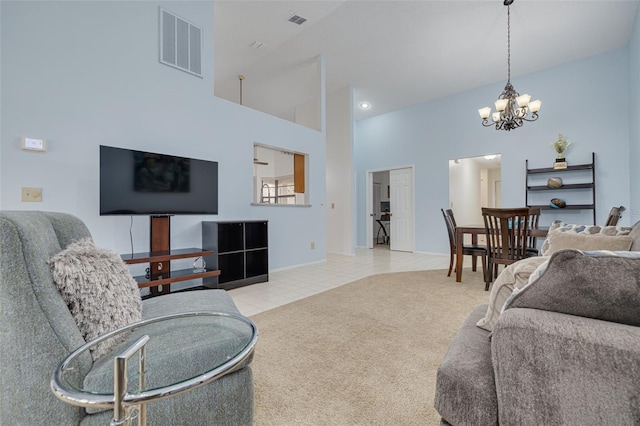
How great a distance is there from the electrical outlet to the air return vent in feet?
5.95

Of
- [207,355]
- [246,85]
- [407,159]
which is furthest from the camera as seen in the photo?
[407,159]

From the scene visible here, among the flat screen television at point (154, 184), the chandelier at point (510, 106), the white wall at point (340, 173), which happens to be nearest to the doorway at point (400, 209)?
the white wall at point (340, 173)

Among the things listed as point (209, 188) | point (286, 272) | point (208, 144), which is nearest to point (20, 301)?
point (209, 188)

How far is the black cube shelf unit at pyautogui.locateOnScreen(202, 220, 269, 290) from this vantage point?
322 cm

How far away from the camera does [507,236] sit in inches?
119

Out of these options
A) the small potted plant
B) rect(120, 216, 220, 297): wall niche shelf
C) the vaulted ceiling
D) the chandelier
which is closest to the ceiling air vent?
the vaulted ceiling

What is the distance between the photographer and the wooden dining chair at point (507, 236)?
2945 mm

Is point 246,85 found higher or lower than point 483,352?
higher

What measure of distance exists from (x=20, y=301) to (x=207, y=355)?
50cm

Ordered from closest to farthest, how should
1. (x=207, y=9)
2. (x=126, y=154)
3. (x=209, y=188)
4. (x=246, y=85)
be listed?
(x=126, y=154) < (x=209, y=188) < (x=207, y=9) < (x=246, y=85)

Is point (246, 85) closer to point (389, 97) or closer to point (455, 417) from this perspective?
point (389, 97)

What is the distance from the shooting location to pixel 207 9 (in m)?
3.48

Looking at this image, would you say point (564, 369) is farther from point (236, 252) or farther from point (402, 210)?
point (402, 210)

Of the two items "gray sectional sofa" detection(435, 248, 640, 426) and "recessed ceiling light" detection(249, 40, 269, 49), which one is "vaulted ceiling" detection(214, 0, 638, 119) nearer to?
"recessed ceiling light" detection(249, 40, 269, 49)
